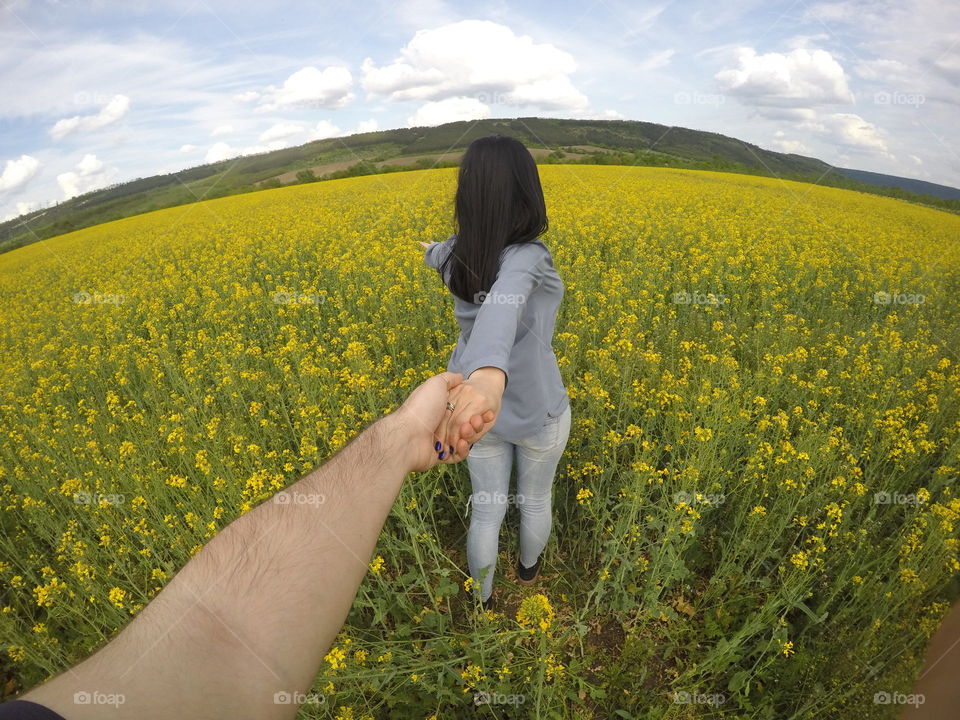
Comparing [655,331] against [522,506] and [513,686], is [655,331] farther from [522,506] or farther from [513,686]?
[513,686]

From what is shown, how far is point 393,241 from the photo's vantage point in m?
8.26

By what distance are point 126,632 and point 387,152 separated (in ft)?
113

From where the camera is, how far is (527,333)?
1.96 m

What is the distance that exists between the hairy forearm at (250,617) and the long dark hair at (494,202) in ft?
3.72
